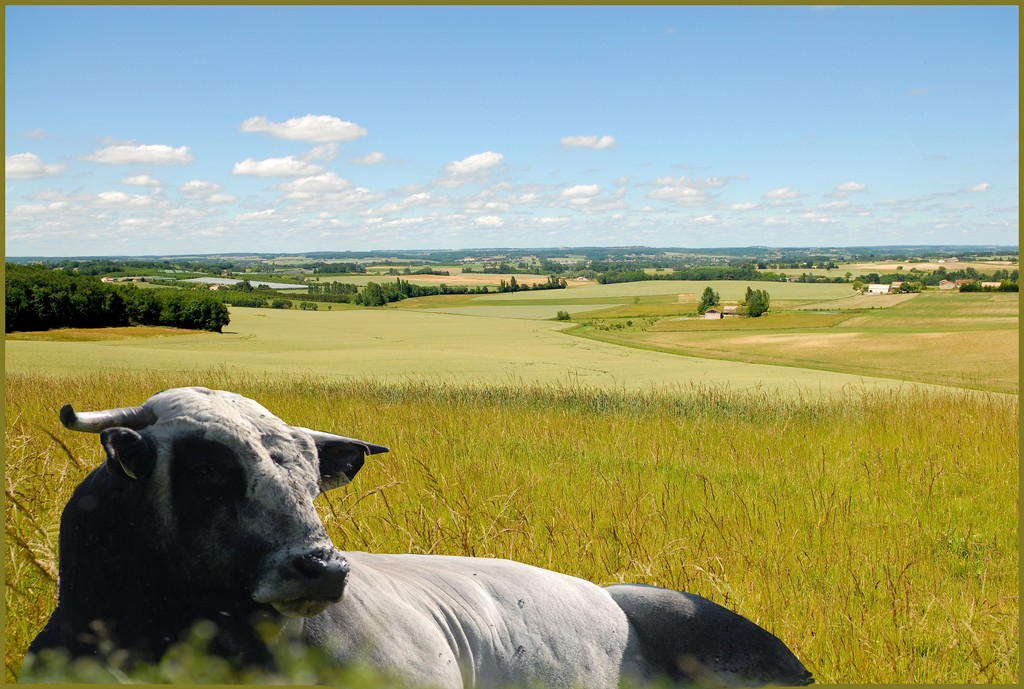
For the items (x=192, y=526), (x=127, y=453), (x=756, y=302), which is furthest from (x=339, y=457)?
(x=756, y=302)

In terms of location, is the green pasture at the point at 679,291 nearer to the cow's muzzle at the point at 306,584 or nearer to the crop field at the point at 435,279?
the crop field at the point at 435,279

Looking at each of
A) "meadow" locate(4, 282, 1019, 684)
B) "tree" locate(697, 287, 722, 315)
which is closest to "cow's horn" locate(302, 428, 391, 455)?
"meadow" locate(4, 282, 1019, 684)

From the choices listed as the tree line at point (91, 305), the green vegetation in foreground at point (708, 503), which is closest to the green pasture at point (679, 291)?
the tree line at point (91, 305)

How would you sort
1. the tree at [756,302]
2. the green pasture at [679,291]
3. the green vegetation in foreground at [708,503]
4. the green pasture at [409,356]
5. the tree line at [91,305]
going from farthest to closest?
the green pasture at [679,291]
the tree at [756,302]
the tree line at [91,305]
the green pasture at [409,356]
the green vegetation in foreground at [708,503]

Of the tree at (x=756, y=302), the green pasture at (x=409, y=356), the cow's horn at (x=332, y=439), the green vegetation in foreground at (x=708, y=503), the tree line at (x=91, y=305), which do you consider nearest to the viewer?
the cow's horn at (x=332, y=439)

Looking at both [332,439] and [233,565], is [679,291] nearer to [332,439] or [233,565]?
[332,439]

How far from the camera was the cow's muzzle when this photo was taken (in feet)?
6.93

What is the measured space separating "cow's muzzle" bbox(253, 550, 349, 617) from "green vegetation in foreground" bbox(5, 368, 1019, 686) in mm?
285

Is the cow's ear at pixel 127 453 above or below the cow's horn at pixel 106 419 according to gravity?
below

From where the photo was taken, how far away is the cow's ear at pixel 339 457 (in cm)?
259

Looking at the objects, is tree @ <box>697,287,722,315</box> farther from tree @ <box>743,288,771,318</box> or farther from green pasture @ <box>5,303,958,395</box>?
green pasture @ <box>5,303,958,395</box>

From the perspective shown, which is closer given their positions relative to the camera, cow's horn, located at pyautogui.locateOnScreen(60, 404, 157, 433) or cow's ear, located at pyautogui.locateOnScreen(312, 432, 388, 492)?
cow's horn, located at pyautogui.locateOnScreen(60, 404, 157, 433)

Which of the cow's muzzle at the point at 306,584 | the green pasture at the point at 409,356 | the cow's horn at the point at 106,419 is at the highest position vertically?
the cow's horn at the point at 106,419

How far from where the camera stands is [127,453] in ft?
7.43
